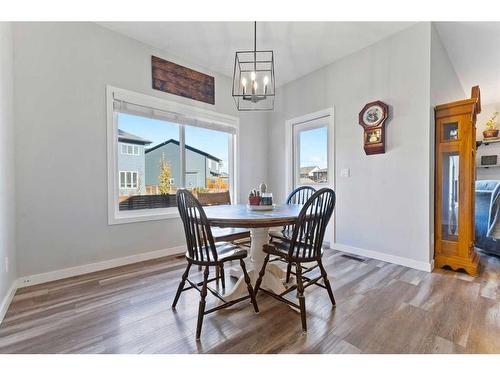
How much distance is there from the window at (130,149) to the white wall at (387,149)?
2640mm

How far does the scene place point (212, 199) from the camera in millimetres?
2949

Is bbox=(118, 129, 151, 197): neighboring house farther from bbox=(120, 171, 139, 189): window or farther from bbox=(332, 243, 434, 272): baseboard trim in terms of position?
bbox=(332, 243, 434, 272): baseboard trim

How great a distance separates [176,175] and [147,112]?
90 cm

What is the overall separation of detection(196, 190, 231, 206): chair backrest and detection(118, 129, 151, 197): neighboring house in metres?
0.79

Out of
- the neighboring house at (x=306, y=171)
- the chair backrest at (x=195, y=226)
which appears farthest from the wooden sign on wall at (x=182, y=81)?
the chair backrest at (x=195, y=226)

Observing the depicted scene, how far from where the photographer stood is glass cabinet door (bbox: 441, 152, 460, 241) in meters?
2.47

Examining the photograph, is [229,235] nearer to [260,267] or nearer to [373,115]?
[260,267]

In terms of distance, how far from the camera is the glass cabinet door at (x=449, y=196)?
2470mm

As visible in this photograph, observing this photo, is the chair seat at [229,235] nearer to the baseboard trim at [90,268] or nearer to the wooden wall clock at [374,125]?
the baseboard trim at [90,268]

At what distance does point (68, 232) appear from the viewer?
233 centimetres

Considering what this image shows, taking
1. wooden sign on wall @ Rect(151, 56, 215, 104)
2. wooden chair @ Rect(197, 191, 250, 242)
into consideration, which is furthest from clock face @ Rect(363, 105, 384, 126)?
wooden sign on wall @ Rect(151, 56, 215, 104)
